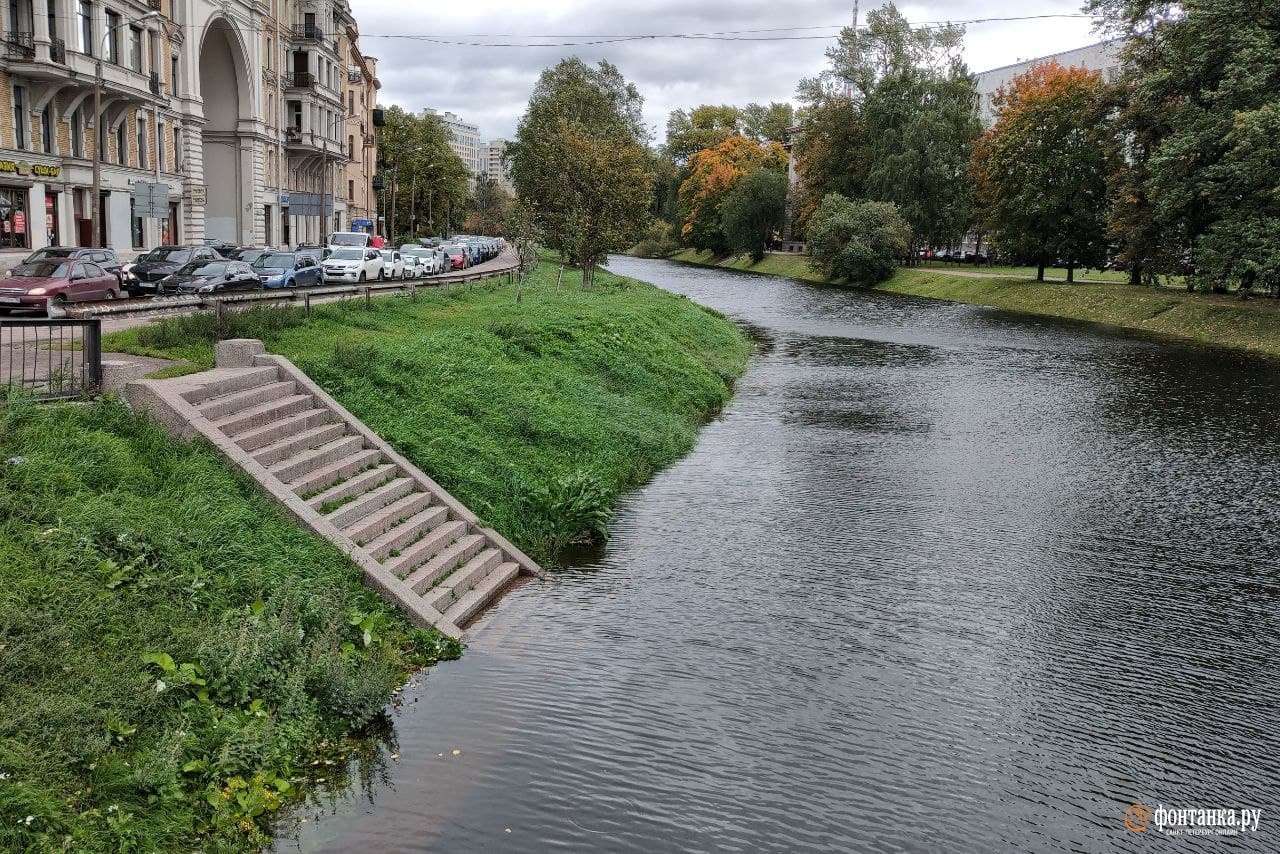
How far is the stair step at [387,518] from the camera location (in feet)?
40.4

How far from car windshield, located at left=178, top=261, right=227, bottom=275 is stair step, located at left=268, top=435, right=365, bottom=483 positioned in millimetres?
20950

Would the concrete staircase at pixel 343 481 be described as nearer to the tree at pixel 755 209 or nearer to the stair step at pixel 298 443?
the stair step at pixel 298 443

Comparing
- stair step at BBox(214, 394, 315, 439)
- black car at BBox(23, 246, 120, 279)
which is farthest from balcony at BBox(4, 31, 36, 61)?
stair step at BBox(214, 394, 315, 439)

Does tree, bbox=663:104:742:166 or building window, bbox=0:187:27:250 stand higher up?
tree, bbox=663:104:742:166

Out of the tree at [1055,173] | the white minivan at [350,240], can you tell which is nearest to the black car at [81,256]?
the white minivan at [350,240]

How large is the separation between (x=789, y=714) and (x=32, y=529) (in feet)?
22.6

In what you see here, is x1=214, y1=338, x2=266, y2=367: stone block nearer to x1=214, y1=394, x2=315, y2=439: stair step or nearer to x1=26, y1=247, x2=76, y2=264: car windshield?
x1=214, y1=394, x2=315, y2=439: stair step

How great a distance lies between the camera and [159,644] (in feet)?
29.0

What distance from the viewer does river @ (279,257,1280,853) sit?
27.5 ft

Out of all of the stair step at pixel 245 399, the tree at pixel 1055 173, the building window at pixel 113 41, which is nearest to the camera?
the stair step at pixel 245 399

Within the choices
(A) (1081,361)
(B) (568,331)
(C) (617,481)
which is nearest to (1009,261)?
(A) (1081,361)

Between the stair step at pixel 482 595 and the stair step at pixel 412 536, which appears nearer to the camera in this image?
the stair step at pixel 482 595

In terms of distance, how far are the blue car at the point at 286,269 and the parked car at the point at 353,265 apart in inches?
85.5

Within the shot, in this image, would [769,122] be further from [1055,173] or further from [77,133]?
[77,133]
